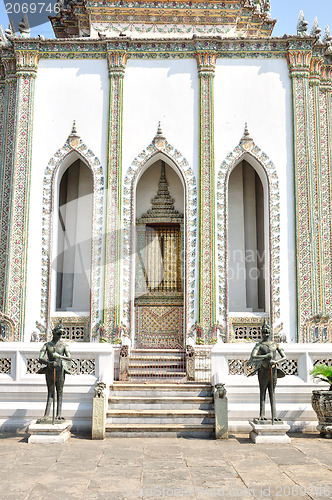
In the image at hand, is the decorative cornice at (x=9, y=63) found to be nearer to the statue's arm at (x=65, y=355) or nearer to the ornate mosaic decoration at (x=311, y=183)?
the ornate mosaic decoration at (x=311, y=183)

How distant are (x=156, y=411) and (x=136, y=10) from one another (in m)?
9.08

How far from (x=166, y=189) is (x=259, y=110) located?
8.69 ft

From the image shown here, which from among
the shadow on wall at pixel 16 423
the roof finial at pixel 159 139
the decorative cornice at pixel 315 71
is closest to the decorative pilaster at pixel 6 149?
the roof finial at pixel 159 139

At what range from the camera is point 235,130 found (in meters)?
11.7

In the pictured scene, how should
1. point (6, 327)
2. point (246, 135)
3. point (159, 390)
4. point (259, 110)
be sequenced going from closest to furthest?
point (159, 390), point (6, 327), point (246, 135), point (259, 110)

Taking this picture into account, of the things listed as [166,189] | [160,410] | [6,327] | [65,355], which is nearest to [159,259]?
[166,189]

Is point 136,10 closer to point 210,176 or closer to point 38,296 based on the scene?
point 210,176

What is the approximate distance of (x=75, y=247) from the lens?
1230cm

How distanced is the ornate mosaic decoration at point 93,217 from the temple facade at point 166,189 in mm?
28

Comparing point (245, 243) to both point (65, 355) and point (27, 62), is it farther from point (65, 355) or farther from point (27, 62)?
point (27, 62)

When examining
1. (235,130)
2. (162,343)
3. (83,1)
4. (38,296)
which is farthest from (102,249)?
(83,1)

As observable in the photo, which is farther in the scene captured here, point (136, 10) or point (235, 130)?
point (136, 10)

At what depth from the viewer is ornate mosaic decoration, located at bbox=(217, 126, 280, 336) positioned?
11.1 metres

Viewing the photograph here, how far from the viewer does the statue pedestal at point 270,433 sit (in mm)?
7414
